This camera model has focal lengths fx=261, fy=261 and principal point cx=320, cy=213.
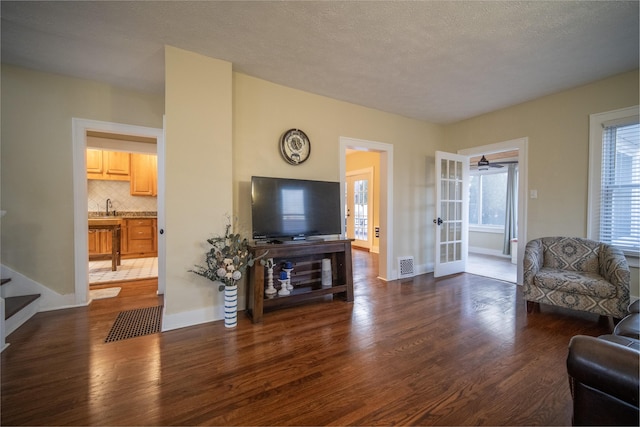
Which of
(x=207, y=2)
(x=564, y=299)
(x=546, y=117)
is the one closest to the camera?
(x=207, y=2)

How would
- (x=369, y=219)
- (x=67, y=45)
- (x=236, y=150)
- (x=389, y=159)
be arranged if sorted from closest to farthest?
(x=67, y=45), (x=236, y=150), (x=389, y=159), (x=369, y=219)

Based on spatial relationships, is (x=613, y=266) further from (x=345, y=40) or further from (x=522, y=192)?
(x=345, y=40)

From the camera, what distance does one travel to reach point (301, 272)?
3186 millimetres

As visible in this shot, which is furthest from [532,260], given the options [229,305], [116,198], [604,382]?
[116,198]

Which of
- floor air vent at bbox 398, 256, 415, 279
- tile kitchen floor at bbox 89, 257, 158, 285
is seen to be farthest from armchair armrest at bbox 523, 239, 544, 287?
tile kitchen floor at bbox 89, 257, 158, 285

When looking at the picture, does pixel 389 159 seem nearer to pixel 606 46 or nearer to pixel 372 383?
pixel 606 46

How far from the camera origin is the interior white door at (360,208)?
6848mm

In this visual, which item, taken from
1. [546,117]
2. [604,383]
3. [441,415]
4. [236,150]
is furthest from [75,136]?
[546,117]

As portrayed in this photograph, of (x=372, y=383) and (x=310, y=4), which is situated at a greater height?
(x=310, y=4)

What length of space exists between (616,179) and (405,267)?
2708mm

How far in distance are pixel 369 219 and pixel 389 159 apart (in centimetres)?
287

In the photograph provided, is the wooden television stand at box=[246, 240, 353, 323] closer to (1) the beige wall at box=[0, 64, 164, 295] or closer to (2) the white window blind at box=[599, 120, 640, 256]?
(1) the beige wall at box=[0, 64, 164, 295]

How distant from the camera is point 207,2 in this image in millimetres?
1856

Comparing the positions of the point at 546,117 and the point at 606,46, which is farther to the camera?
the point at 546,117
